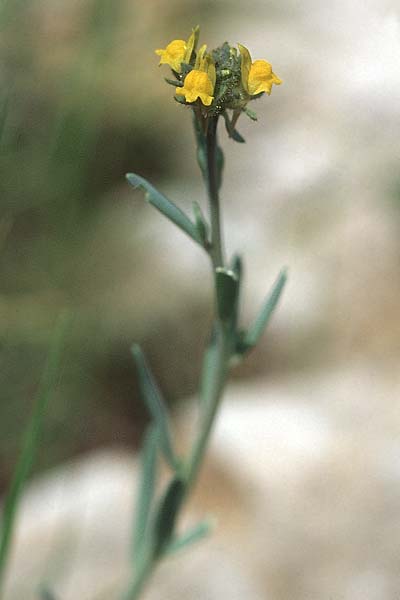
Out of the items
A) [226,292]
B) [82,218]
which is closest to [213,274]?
[226,292]

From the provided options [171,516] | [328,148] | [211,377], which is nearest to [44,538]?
[171,516]

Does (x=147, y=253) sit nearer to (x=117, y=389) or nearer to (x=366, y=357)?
(x=117, y=389)

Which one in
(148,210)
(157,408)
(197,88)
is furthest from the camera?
(148,210)

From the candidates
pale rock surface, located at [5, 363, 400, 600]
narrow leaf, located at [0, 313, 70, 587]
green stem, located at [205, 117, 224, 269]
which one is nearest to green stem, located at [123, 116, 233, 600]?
green stem, located at [205, 117, 224, 269]

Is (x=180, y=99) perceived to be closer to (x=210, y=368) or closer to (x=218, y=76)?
(x=218, y=76)

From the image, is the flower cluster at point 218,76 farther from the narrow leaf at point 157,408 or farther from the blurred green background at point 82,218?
the blurred green background at point 82,218

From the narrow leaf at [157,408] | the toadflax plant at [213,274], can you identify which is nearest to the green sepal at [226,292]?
the toadflax plant at [213,274]

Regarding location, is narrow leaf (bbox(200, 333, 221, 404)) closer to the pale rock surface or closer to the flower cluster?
the flower cluster
